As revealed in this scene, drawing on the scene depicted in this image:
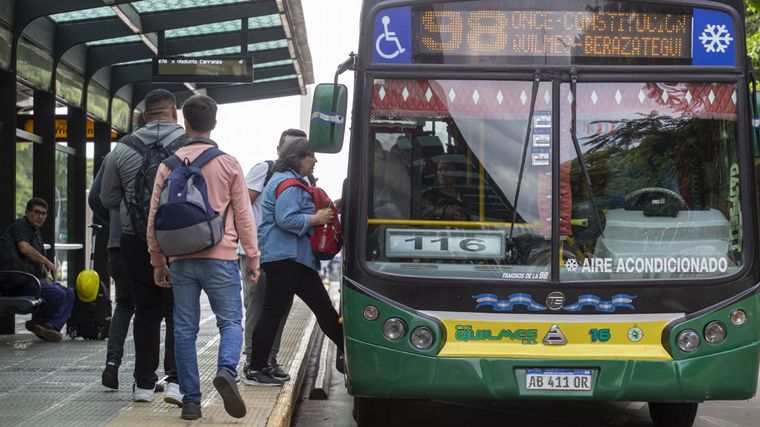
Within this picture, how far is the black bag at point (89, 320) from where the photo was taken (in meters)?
12.5

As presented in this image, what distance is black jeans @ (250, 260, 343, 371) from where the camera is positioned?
28.7ft

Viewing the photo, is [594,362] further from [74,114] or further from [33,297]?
[74,114]

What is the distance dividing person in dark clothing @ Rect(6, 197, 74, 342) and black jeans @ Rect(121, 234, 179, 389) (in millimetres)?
4658

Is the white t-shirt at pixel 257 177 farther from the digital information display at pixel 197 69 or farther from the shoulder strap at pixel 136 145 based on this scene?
the digital information display at pixel 197 69

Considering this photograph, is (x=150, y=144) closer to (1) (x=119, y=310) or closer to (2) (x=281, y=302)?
(1) (x=119, y=310)

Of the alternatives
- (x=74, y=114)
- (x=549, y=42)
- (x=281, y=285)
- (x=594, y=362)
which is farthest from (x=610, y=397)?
(x=74, y=114)

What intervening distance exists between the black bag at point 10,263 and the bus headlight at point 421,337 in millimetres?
6089

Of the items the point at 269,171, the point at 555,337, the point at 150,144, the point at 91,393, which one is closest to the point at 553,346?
the point at 555,337

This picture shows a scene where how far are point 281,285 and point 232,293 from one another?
1748 millimetres

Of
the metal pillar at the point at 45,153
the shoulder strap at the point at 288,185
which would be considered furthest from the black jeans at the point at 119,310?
the metal pillar at the point at 45,153

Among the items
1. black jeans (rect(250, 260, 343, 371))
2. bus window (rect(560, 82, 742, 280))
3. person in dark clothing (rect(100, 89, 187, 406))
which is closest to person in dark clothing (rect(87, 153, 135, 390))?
person in dark clothing (rect(100, 89, 187, 406))

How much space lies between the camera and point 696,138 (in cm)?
734

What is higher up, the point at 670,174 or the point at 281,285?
the point at 670,174

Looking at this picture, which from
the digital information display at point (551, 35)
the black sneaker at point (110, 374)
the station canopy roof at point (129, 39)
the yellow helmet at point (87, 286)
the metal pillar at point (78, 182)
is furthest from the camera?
the metal pillar at point (78, 182)
